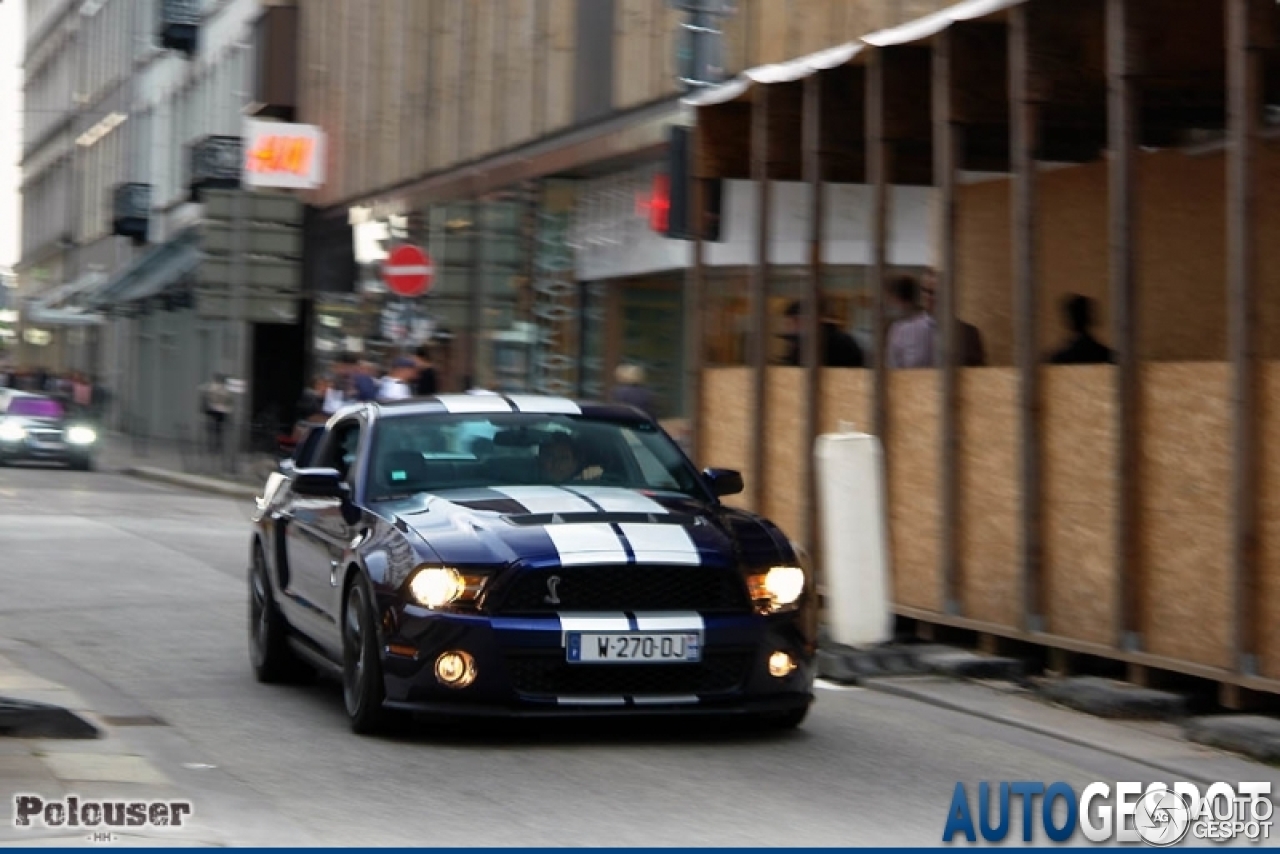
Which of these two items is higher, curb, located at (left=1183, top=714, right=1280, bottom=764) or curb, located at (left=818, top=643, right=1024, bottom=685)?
curb, located at (left=1183, top=714, right=1280, bottom=764)

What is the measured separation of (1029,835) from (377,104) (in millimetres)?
33548

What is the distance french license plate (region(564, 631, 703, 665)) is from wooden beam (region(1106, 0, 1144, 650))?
289 cm

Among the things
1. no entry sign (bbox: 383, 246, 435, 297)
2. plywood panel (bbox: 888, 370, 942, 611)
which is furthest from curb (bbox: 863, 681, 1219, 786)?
no entry sign (bbox: 383, 246, 435, 297)

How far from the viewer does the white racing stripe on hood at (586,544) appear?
9203 mm

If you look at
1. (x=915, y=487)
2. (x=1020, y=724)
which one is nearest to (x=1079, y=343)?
(x=915, y=487)

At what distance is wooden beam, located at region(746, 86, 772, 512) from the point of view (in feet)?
49.5

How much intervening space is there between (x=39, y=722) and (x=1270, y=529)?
506 centimetres

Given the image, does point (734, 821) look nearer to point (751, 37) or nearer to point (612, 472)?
point (612, 472)

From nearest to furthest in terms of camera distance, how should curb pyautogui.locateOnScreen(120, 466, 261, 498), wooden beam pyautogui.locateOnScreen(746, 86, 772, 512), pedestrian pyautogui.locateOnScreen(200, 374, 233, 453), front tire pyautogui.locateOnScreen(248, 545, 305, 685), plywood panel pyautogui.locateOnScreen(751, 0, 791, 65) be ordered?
front tire pyautogui.locateOnScreen(248, 545, 305, 685)
wooden beam pyautogui.locateOnScreen(746, 86, 772, 512)
plywood panel pyautogui.locateOnScreen(751, 0, 791, 65)
curb pyautogui.locateOnScreen(120, 466, 261, 498)
pedestrian pyautogui.locateOnScreen(200, 374, 233, 453)

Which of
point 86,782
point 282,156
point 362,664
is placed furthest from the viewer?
point 282,156

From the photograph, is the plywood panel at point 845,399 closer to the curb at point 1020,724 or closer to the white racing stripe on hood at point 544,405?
the curb at point 1020,724

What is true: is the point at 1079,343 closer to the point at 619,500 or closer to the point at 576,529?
the point at 619,500

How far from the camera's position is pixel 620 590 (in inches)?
364

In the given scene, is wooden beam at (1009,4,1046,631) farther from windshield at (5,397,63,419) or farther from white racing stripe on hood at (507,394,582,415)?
windshield at (5,397,63,419)
